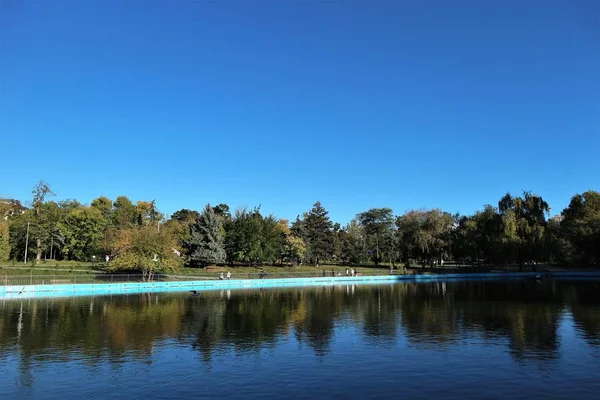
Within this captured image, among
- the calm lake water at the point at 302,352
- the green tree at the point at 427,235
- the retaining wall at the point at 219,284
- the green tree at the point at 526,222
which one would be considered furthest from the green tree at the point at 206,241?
the green tree at the point at 526,222

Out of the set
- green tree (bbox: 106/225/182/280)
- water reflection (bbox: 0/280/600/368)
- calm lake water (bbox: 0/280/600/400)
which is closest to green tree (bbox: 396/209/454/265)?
water reflection (bbox: 0/280/600/368)

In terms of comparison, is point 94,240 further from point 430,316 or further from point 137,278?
point 430,316

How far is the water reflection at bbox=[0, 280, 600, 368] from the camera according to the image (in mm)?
19234

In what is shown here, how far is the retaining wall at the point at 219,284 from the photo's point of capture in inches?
1666

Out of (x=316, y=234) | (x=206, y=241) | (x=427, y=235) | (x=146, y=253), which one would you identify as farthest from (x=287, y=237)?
(x=146, y=253)

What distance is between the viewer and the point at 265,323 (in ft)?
84.3

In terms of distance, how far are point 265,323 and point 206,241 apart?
142ft

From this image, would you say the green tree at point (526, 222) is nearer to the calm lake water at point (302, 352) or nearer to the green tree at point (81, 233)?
the calm lake water at point (302, 352)

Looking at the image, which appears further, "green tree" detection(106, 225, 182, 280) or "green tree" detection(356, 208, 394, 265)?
"green tree" detection(356, 208, 394, 265)

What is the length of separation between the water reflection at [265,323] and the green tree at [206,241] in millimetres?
27283

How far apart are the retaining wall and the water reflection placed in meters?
6.14

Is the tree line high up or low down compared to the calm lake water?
up

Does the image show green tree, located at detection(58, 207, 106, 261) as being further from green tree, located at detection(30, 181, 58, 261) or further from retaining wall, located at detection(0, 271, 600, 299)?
retaining wall, located at detection(0, 271, 600, 299)

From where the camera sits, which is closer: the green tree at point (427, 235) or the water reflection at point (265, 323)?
the water reflection at point (265, 323)
